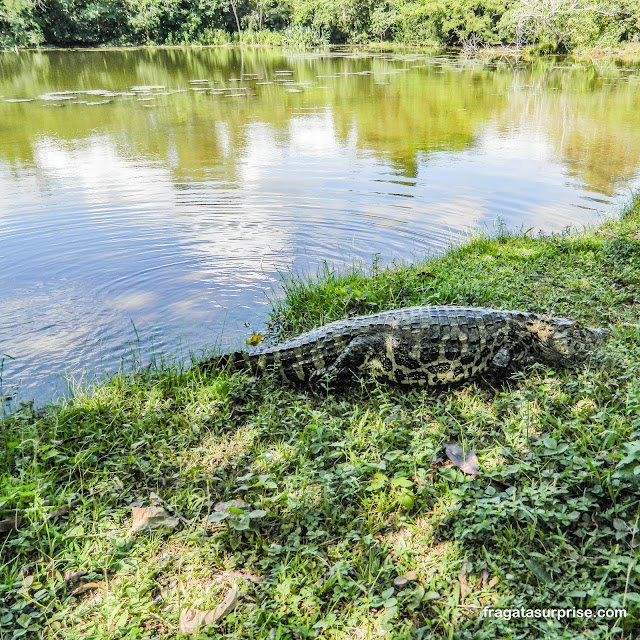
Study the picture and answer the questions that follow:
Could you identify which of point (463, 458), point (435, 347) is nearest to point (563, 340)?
point (435, 347)

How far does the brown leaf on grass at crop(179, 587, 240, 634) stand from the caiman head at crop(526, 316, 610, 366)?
2.54 meters

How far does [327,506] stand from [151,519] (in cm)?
87

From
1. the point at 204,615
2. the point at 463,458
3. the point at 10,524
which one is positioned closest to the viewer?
the point at 204,615

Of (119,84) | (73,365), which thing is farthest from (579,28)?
(73,365)

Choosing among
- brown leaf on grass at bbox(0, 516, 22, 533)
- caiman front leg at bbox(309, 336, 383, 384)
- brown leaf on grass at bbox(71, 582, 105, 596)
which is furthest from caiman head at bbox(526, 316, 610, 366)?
brown leaf on grass at bbox(0, 516, 22, 533)

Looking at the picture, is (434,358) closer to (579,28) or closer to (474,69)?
(474,69)

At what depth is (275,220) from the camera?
7.61 metres

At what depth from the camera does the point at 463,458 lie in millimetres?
2701

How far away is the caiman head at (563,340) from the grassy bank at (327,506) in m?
0.11

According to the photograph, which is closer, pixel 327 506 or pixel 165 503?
pixel 327 506

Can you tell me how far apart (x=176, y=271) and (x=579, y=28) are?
3550cm

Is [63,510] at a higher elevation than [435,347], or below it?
below

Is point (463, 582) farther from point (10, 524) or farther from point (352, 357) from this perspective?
point (10, 524)

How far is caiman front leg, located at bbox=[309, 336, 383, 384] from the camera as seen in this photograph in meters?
3.48
